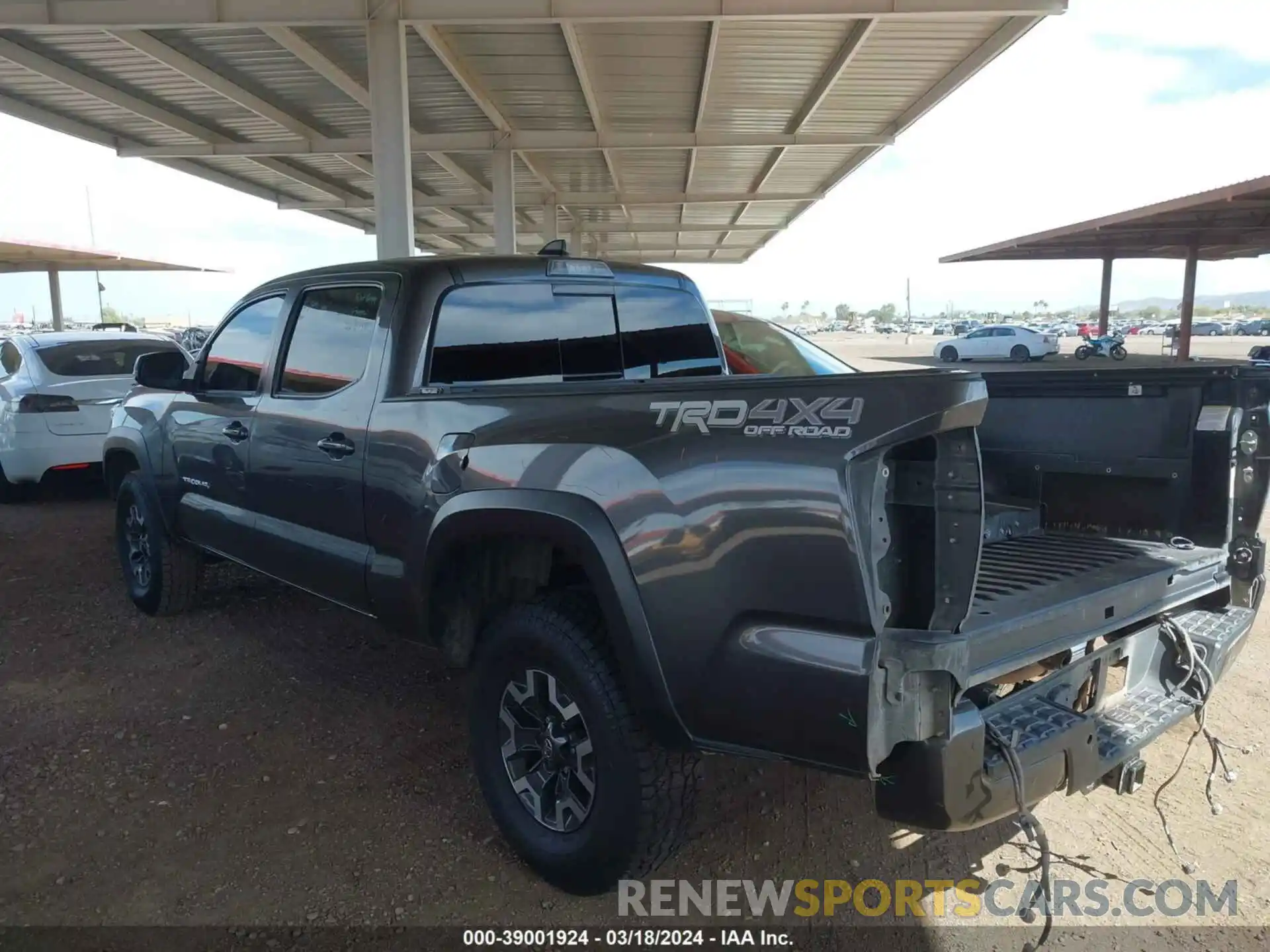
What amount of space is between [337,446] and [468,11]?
26.2ft

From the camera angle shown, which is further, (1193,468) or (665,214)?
(665,214)

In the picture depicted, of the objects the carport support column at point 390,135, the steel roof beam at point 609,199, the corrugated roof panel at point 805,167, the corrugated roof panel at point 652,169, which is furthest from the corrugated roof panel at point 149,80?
the corrugated roof panel at point 805,167

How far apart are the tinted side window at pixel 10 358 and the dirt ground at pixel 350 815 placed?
5.53 metres

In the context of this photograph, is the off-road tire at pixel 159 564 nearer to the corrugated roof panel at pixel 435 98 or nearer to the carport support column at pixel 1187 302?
the corrugated roof panel at pixel 435 98

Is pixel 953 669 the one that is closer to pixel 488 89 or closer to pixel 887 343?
pixel 488 89

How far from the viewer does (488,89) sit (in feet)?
44.7

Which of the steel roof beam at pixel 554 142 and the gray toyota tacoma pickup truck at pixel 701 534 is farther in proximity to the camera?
the steel roof beam at pixel 554 142

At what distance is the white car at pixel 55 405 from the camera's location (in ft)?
27.3

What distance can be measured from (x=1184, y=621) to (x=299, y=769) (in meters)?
3.39

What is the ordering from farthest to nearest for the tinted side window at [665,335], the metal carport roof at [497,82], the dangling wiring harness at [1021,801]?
1. the metal carport roof at [497,82]
2. the tinted side window at [665,335]
3. the dangling wiring harness at [1021,801]

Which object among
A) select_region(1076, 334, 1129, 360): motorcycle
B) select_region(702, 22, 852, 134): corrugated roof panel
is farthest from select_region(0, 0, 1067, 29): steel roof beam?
select_region(1076, 334, 1129, 360): motorcycle

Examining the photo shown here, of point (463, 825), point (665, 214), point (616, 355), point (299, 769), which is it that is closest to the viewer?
point (463, 825)

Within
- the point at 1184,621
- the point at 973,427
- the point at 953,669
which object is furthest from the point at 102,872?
the point at 1184,621

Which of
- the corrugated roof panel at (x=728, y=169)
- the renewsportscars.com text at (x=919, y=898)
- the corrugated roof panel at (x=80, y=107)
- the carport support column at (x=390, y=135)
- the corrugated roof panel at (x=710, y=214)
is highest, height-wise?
the corrugated roof panel at (x=80, y=107)
